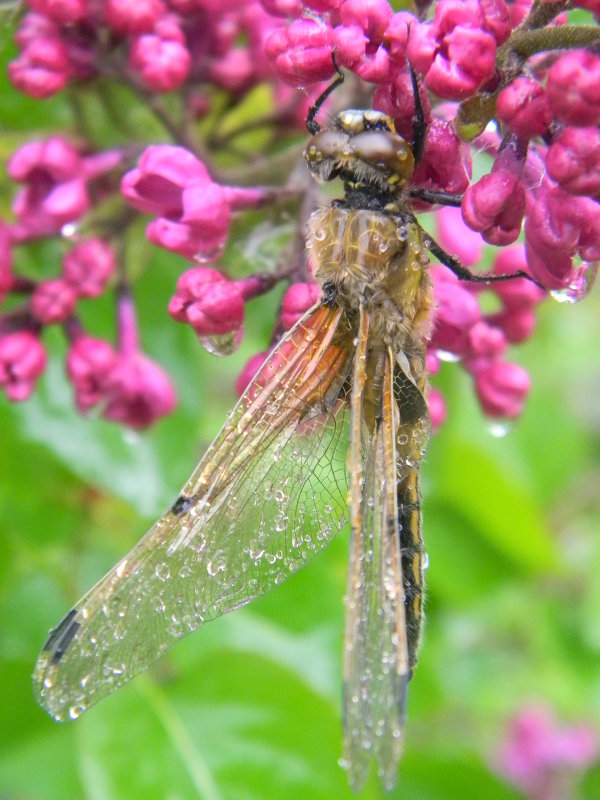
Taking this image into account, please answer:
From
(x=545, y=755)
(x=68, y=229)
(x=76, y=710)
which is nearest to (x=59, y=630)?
(x=76, y=710)

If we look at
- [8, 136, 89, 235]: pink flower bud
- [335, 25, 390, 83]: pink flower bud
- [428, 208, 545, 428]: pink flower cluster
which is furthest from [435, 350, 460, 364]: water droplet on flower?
[8, 136, 89, 235]: pink flower bud

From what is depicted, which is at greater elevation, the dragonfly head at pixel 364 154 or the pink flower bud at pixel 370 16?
the pink flower bud at pixel 370 16

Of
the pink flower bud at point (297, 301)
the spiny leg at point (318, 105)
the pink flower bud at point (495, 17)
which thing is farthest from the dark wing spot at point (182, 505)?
the pink flower bud at point (495, 17)

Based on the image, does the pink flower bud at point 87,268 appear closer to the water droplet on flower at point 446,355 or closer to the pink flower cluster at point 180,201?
the pink flower cluster at point 180,201

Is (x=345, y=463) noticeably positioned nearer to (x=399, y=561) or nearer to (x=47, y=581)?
(x=399, y=561)

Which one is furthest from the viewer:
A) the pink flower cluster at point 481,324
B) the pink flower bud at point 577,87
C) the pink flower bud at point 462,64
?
the pink flower cluster at point 481,324

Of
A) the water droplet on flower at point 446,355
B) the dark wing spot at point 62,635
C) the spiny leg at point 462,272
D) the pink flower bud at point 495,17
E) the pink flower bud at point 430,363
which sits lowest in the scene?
the dark wing spot at point 62,635

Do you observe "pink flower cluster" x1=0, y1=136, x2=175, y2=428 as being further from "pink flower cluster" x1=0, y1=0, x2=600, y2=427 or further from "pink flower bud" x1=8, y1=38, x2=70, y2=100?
"pink flower bud" x1=8, y1=38, x2=70, y2=100

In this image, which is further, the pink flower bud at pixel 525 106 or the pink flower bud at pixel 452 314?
the pink flower bud at pixel 452 314
